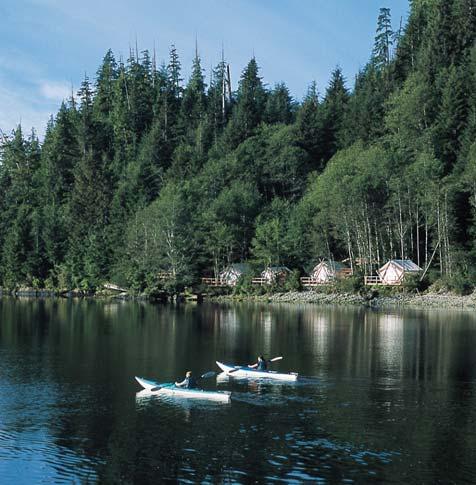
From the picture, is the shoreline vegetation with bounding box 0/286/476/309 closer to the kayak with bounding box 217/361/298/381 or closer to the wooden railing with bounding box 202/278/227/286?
the wooden railing with bounding box 202/278/227/286

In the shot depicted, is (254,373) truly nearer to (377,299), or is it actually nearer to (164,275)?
(377,299)

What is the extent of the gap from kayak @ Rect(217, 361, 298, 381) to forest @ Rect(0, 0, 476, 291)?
50.7 metres

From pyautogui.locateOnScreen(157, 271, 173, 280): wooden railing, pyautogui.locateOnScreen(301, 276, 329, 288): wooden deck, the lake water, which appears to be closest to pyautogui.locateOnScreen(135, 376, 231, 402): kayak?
the lake water

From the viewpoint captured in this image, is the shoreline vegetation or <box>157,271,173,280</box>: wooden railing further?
<box>157,271,173,280</box>: wooden railing

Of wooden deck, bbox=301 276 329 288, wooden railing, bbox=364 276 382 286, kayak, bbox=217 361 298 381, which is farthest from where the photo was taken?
wooden deck, bbox=301 276 329 288

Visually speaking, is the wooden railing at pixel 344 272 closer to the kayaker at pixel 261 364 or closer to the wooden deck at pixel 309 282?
the wooden deck at pixel 309 282

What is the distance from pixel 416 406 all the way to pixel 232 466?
466 inches

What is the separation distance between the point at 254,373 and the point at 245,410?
8.07 m

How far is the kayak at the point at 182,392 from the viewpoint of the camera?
1320 inches

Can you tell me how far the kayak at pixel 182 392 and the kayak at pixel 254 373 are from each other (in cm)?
578

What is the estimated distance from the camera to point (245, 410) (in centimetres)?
3183

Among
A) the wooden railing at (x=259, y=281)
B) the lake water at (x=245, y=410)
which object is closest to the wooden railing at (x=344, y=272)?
the wooden railing at (x=259, y=281)

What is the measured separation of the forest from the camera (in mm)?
97188

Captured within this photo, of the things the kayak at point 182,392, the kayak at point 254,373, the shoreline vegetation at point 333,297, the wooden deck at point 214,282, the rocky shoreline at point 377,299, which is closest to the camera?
the kayak at point 182,392
